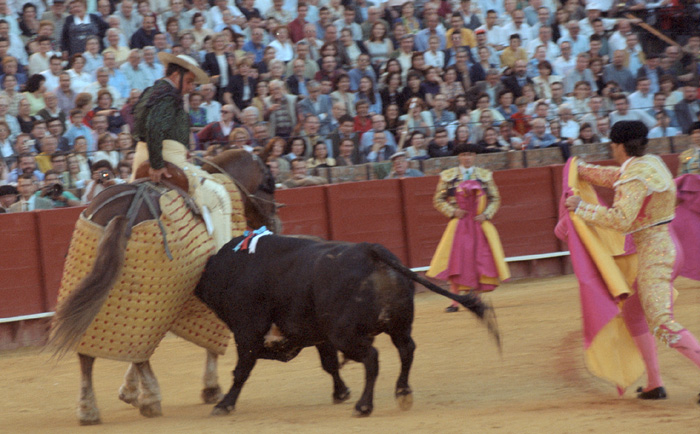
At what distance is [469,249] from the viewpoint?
331 inches

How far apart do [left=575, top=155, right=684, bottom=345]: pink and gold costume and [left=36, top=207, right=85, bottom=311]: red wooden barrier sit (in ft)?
17.5

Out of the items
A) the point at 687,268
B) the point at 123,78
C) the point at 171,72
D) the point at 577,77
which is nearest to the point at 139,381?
the point at 171,72

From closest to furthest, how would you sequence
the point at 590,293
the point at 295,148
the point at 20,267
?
the point at 590,293 < the point at 20,267 < the point at 295,148

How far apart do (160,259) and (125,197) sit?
1.32 ft

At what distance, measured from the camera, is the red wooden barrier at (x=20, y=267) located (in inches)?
335

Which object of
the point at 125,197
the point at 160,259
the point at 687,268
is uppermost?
the point at 125,197

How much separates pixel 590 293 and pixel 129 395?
269 centimetres

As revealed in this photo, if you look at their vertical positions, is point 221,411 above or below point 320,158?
below

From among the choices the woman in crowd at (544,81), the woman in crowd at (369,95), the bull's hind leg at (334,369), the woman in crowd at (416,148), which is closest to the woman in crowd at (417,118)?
the woman in crowd at (416,148)

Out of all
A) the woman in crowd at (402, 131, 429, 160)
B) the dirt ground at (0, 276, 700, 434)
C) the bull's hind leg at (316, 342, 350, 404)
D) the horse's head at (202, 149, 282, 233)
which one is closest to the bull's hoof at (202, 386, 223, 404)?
the dirt ground at (0, 276, 700, 434)

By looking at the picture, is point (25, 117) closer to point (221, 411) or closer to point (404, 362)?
point (221, 411)

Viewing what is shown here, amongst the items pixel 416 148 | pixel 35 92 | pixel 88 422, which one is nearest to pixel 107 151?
pixel 35 92

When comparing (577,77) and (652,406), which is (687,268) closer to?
(652,406)

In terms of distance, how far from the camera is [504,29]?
13.2 metres
